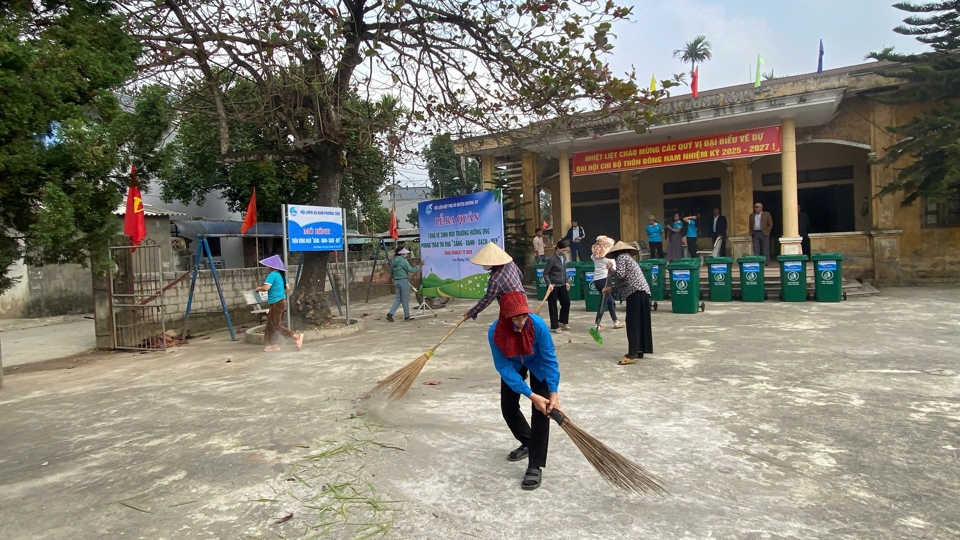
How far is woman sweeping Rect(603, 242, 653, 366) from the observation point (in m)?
6.50

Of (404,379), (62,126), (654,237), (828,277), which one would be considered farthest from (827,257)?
(62,126)

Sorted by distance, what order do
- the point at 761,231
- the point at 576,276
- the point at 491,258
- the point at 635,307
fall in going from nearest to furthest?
the point at 491,258, the point at 635,307, the point at 576,276, the point at 761,231

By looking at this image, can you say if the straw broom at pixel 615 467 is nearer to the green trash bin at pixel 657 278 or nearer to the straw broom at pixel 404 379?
the straw broom at pixel 404 379

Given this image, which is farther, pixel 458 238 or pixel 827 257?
pixel 458 238

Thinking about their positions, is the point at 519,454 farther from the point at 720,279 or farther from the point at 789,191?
the point at 789,191

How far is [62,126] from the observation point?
13.1 feet

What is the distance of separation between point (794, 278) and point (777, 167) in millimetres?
6971

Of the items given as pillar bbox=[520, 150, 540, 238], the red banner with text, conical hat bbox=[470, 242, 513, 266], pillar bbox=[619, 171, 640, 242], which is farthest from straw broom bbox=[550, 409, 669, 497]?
pillar bbox=[619, 171, 640, 242]

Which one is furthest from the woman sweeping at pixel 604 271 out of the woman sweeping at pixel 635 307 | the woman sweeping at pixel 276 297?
the woman sweeping at pixel 276 297

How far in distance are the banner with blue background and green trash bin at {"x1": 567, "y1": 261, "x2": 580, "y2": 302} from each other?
81.9 inches

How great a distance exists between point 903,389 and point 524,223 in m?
12.5

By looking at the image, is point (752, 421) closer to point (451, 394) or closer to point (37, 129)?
point (451, 394)

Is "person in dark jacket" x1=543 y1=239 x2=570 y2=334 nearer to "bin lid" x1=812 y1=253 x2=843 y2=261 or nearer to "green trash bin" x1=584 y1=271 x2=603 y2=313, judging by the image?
"green trash bin" x1=584 y1=271 x2=603 y2=313

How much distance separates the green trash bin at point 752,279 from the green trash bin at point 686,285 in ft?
5.53
